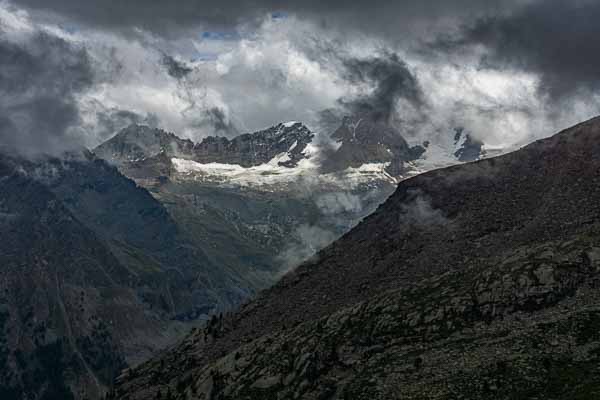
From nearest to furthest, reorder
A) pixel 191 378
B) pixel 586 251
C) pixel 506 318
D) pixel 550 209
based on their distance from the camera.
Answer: pixel 506 318, pixel 586 251, pixel 550 209, pixel 191 378

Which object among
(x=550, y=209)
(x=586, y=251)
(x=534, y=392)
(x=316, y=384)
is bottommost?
(x=534, y=392)

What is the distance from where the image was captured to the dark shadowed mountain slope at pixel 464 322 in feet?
349

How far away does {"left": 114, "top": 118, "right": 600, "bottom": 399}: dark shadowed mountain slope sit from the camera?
106375mm

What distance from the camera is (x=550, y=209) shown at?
180 meters

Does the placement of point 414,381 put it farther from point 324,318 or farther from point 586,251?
point 324,318

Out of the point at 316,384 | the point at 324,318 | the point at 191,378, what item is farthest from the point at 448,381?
the point at 191,378

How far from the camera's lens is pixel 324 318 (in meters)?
171

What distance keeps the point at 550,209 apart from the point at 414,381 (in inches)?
3354

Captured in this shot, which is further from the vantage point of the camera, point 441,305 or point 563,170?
point 563,170

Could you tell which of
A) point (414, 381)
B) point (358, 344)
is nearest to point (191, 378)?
point (358, 344)

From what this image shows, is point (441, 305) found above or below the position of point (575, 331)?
above

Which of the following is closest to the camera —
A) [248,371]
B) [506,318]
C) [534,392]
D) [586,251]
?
[534,392]

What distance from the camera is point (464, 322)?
13112cm

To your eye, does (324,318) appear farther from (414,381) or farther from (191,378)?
(414,381)
